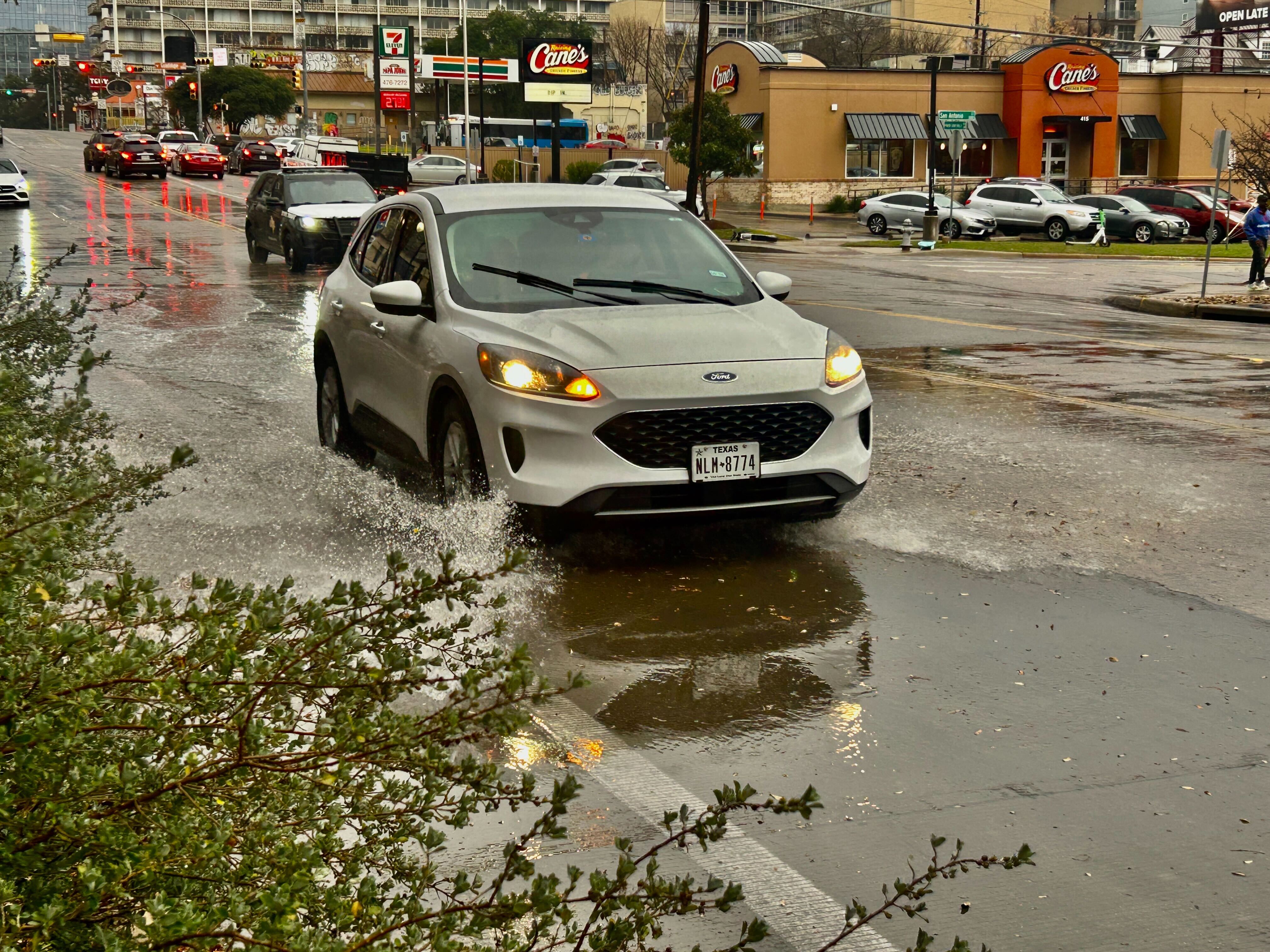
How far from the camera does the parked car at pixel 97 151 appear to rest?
6662 centimetres

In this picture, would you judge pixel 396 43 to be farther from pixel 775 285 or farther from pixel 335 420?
pixel 775 285

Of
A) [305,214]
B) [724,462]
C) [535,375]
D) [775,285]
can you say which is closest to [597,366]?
[535,375]

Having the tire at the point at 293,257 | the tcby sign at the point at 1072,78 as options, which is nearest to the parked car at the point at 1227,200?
the tcby sign at the point at 1072,78

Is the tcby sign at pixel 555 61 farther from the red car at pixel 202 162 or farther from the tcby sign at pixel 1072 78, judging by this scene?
the tcby sign at pixel 1072 78

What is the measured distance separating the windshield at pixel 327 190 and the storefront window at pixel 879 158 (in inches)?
1541

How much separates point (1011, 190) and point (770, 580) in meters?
39.7

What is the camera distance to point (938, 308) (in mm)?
21719

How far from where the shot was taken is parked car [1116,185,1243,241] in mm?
44281

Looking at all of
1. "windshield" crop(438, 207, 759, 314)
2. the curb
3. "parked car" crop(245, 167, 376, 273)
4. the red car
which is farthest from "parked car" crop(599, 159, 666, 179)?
"windshield" crop(438, 207, 759, 314)

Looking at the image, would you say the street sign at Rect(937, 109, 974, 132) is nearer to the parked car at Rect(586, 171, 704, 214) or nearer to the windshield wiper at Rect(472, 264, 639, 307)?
the parked car at Rect(586, 171, 704, 214)

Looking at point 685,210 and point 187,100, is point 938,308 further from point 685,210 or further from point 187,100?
point 187,100

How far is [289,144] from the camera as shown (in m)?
79.4

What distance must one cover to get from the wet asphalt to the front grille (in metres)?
0.60

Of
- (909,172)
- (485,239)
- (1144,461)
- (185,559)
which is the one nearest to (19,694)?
(185,559)
